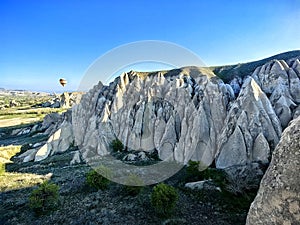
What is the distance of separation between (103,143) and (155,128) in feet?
25.2

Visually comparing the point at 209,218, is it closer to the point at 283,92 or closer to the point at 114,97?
the point at 283,92

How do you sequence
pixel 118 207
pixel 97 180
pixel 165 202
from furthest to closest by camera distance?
pixel 97 180, pixel 118 207, pixel 165 202

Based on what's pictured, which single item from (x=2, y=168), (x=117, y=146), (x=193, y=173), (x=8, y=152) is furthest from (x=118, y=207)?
(x=8, y=152)

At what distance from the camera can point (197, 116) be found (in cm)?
2648

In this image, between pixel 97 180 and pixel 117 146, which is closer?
pixel 97 180

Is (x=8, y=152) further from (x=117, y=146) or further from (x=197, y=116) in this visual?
(x=197, y=116)

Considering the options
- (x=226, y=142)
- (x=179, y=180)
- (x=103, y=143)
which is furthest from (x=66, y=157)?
(x=226, y=142)

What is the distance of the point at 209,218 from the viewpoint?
49.1 feet

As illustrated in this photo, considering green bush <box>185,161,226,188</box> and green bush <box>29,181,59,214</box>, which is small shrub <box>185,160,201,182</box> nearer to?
green bush <box>185,161,226,188</box>

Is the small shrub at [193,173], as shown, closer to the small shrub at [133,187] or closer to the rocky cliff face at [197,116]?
the rocky cliff face at [197,116]

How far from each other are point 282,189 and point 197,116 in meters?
19.0

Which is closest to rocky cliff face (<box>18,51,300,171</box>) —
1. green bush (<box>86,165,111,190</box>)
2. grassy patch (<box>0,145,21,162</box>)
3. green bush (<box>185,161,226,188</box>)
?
green bush (<box>185,161,226,188</box>)

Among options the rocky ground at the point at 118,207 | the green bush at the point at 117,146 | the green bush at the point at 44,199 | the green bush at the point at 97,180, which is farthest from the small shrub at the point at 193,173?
the green bush at the point at 117,146

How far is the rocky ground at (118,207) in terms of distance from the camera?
15.3 meters
